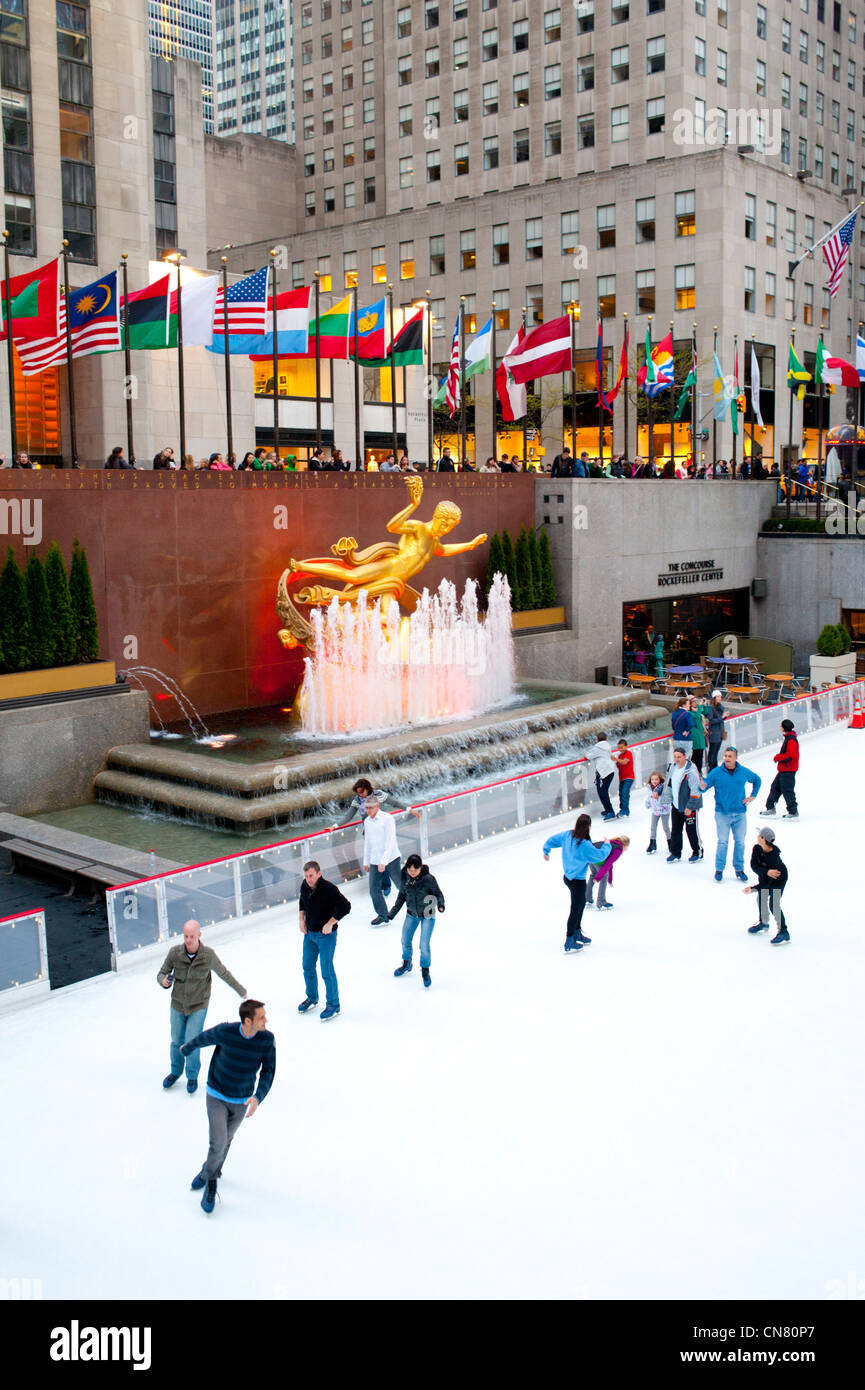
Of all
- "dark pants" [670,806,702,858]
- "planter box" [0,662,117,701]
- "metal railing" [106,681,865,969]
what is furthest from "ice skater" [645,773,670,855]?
"planter box" [0,662,117,701]

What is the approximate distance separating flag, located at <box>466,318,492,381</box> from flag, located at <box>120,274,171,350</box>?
25.8 feet

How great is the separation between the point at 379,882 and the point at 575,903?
1943 millimetres

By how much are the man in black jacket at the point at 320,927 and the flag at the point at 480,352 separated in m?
17.6

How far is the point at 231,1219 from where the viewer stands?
259 inches

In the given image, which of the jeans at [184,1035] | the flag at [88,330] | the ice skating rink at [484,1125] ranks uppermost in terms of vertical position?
the flag at [88,330]

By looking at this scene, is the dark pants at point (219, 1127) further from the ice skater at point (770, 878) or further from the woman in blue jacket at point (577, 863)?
the ice skater at point (770, 878)

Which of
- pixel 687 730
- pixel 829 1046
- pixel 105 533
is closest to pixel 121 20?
pixel 105 533

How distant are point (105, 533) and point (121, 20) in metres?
20.8

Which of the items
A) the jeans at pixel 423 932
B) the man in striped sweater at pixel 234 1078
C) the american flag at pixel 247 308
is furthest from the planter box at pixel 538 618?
the man in striped sweater at pixel 234 1078

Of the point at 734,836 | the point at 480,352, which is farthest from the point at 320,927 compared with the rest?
the point at 480,352

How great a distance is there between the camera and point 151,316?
18.7 m

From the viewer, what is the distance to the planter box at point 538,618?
83.1 feet

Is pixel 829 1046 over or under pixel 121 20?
under

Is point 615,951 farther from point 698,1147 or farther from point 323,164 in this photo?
point 323,164
